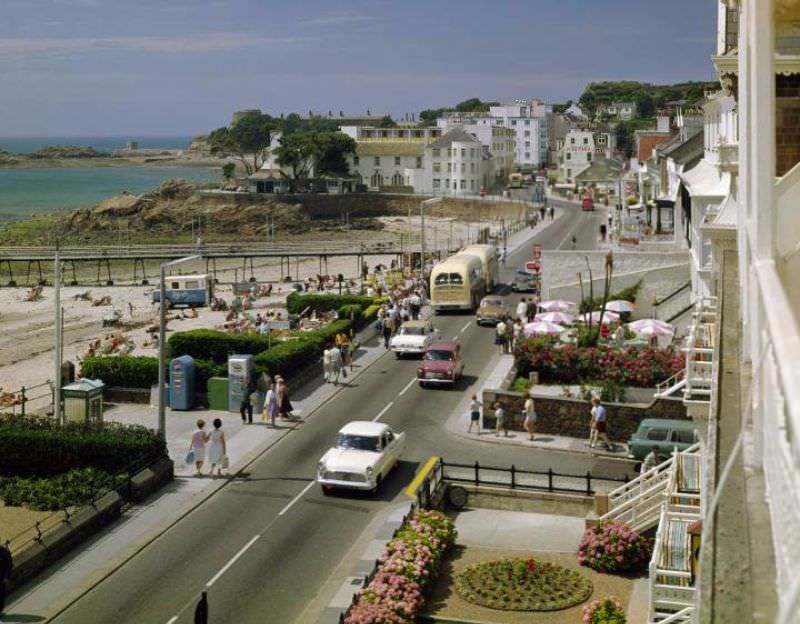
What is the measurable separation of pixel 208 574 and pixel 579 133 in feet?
482

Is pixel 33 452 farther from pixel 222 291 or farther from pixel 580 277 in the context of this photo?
pixel 222 291

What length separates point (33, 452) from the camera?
2558 centimetres

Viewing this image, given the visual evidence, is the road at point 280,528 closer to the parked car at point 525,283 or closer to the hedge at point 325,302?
the hedge at point 325,302

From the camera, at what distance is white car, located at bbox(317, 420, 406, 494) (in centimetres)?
2420

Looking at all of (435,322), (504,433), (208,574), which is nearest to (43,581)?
(208,574)

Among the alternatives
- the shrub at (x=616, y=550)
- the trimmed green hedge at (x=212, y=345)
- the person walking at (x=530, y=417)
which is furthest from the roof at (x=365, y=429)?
the trimmed green hedge at (x=212, y=345)

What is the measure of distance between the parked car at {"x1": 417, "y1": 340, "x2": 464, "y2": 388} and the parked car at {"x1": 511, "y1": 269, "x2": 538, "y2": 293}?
66.8 feet

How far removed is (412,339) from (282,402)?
1008 cm

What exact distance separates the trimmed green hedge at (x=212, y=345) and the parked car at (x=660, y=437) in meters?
15.3

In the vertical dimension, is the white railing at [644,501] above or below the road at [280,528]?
above

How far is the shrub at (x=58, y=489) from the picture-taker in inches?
922

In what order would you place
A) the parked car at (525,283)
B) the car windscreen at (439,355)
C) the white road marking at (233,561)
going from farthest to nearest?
1. the parked car at (525,283)
2. the car windscreen at (439,355)
3. the white road marking at (233,561)

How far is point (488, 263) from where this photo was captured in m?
55.4

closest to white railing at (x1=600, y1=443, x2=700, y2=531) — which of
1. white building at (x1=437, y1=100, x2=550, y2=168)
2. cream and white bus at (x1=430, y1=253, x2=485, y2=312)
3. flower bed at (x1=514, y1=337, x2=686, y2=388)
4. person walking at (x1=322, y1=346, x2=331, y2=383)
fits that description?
flower bed at (x1=514, y1=337, x2=686, y2=388)
